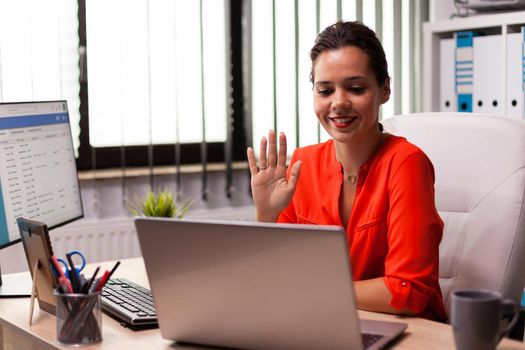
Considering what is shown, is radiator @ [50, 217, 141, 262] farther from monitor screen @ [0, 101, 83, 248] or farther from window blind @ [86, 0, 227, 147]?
monitor screen @ [0, 101, 83, 248]

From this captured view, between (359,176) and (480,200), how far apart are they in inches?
11.1

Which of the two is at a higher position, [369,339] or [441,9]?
[441,9]

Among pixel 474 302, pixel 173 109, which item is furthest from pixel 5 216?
pixel 173 109

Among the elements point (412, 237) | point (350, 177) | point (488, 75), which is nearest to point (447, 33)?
point (488, 75)

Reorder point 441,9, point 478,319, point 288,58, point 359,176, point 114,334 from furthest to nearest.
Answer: point 441,9, point 288,58, point 359,176, point 114,334, point 478,319

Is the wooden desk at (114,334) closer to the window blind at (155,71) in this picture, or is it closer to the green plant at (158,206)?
the green plant at (158,206)

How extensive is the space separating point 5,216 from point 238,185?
1855mm

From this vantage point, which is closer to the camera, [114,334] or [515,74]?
[114,334]

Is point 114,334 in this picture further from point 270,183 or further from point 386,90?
point 386,90

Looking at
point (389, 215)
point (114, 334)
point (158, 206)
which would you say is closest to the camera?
point (114, 334)

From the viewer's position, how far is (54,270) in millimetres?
1376

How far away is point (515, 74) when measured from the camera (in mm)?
3297

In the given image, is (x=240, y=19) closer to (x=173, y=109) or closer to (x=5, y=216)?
(x=173, y=109)

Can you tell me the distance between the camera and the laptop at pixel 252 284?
108cm
